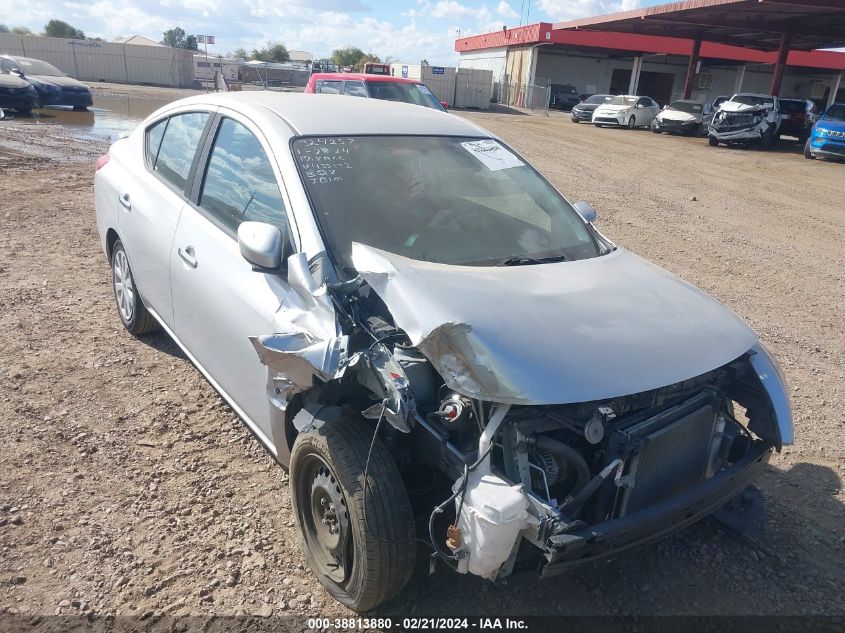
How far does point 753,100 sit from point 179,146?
2400 cm

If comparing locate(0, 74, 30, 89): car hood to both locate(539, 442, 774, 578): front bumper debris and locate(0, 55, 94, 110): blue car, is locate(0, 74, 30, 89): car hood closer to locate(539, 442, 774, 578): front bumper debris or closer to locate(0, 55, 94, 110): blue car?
locate(0, 55, 94, 110): blue car

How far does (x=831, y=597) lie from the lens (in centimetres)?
284

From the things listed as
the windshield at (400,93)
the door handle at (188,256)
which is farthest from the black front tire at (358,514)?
the windshield at (400,93)

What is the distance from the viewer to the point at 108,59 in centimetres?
4278

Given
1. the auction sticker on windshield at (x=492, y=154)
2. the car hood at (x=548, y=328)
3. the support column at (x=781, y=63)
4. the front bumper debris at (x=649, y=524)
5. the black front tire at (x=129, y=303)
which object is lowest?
the black front tire at (x=129, y=303)

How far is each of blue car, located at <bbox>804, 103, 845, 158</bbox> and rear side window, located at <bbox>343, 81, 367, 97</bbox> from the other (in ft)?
46.1

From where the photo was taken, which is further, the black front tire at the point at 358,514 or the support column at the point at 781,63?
the support column at the point at 781,63

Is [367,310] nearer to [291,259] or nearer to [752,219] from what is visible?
[291,259]

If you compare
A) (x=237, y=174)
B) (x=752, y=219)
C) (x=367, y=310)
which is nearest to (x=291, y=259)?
(x=367, y=310)

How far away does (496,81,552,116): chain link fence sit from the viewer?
4268cm

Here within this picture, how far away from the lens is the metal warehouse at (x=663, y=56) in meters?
29.9

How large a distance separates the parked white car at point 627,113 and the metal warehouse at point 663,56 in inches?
153

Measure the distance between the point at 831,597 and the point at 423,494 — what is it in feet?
6.14

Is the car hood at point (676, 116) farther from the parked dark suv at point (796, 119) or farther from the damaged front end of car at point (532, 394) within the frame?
the damaged front end of car at point (532, 394)
